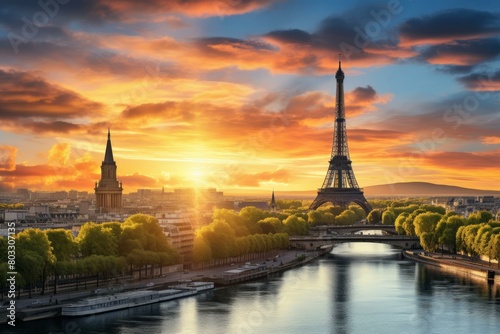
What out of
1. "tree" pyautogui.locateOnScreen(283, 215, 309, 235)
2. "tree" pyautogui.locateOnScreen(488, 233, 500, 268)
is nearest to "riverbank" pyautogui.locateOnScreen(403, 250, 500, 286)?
"tree" pyautogui.locateOnScreen(488, 233, 500, 268)

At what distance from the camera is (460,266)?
90938mm

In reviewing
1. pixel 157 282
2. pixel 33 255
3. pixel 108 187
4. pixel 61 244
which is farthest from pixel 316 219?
pixel 33 255

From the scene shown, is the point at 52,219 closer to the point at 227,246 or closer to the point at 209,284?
the point at 227,246

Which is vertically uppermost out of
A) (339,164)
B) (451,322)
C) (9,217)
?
(339,164)

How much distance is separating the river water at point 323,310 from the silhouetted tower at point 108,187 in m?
72.7

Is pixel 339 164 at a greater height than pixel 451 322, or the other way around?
pixel 339 164

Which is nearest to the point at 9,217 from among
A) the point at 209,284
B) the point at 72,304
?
the point at 209,284

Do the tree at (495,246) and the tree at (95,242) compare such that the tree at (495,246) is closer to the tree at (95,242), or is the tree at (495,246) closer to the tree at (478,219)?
the tree at (478,219)

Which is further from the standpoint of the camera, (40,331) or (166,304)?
(166,304)

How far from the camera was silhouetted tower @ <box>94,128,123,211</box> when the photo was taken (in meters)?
154

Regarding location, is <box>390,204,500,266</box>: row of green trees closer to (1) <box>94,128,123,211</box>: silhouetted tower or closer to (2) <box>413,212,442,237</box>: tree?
(2) <box>413,212,442,237</box>: tree

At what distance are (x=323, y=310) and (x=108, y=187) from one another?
97.6 metres

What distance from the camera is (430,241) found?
114 metres

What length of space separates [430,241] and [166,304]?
191ft
